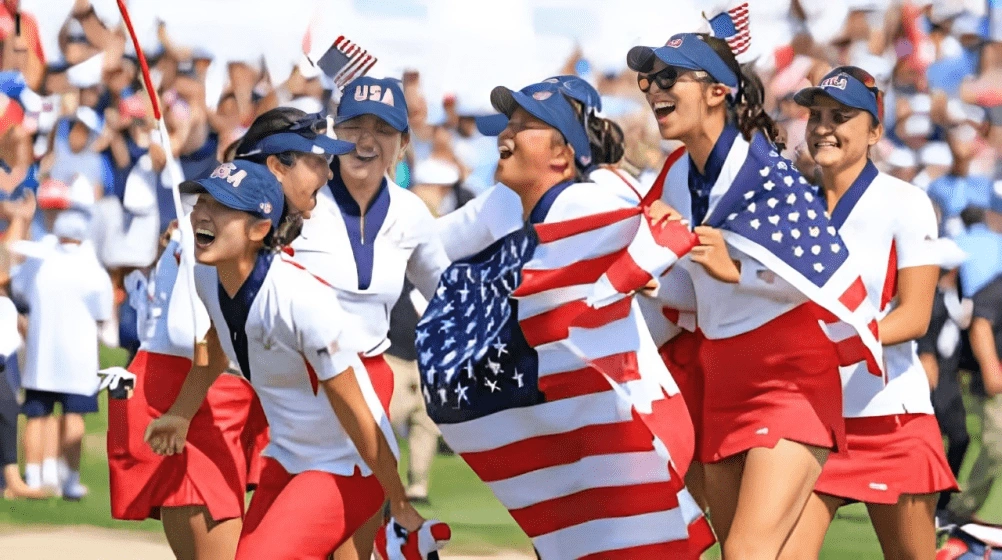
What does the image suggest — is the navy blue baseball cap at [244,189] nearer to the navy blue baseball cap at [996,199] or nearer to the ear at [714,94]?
the ear at [714,94]

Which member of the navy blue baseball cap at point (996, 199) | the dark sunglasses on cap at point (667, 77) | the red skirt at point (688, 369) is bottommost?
the red skirt at point (688, 369)

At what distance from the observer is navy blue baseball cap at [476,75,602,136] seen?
225 inches

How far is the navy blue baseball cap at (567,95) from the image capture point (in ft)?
18.7

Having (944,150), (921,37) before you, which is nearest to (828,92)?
(944,150)

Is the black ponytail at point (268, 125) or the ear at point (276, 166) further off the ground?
the black ponytail at point (268, 125)

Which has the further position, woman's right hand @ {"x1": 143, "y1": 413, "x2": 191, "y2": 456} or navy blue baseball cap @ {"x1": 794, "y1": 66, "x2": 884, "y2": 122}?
navy blue baseball cap @ {"x1": 794, "y1": 66, "x2": 884, "y2": 122}

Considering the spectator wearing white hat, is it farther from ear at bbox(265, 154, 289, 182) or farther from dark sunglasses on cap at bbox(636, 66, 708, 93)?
dark sunglasses on cap at bbox(636, 66, 708, 93)

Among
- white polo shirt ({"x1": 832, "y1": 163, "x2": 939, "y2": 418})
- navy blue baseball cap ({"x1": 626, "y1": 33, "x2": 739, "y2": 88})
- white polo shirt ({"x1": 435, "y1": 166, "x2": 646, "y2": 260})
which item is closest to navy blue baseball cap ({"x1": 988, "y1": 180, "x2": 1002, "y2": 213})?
white polo shirt ({"x1": 832, "y1": 163, "x2": 939, "y2": 418})

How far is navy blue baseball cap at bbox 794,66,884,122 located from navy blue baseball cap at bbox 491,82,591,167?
4.46 feet

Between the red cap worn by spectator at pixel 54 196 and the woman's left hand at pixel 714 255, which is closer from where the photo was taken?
the woman's left hand at pixel 714 255

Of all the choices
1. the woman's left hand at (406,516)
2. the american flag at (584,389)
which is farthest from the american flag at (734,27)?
the woman's left hand at (406,516)

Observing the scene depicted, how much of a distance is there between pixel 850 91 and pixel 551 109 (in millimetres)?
1546

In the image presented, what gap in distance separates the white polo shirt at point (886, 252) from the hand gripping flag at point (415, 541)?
1.65 meters

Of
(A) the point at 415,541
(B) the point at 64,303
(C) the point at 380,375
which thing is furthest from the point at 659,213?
(B) the point at 64,303
